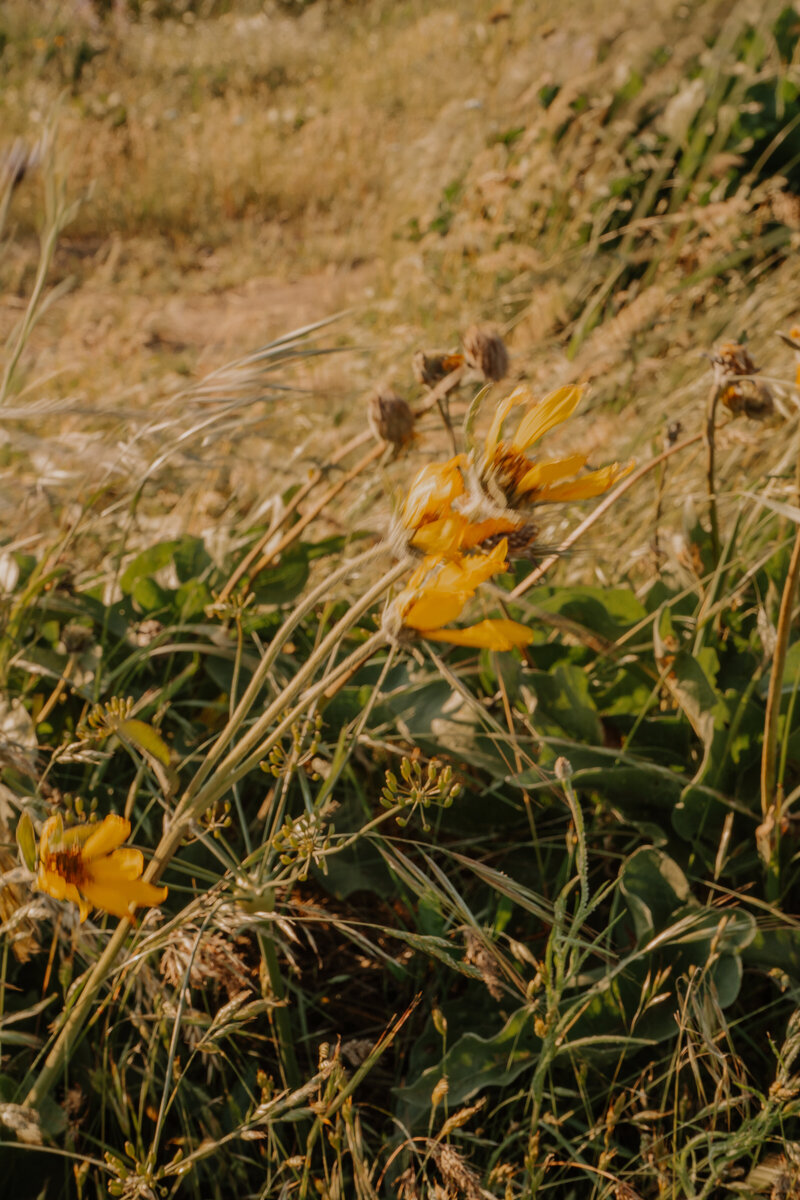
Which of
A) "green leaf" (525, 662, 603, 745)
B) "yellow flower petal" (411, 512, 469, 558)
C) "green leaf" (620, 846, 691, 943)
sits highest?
"yellow flower petal" (411, 512, 469, 558)

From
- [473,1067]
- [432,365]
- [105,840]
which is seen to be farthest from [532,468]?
[473,1067]

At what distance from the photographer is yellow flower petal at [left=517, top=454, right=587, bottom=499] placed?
1.86ft

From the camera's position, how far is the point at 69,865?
552mm

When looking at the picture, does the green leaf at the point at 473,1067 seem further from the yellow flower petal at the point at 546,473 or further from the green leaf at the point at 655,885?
the yellow flower petal at the point at 546,473

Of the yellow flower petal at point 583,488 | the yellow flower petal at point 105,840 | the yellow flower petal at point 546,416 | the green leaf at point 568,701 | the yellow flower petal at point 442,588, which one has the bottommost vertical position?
the green leaf at point 568,701

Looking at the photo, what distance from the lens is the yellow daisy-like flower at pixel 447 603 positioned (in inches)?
20.6

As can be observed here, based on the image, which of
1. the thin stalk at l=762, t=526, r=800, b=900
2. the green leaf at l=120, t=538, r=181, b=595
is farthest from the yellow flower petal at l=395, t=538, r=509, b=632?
the green leaf at l=120, t=538, r=181, b=595

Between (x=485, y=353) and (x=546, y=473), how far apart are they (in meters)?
0.44

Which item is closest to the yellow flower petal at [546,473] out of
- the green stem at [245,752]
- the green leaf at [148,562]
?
the green stem at [245,752]

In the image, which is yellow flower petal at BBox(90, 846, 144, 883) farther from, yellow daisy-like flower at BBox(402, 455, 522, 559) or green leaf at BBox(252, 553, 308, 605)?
green leaf at BBox(252, 553, 308, 605)

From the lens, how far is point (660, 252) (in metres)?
2.47

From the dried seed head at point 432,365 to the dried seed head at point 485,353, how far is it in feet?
0.08

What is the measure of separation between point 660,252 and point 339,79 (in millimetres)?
4689

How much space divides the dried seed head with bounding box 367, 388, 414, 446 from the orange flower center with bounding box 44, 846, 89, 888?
0.56 metres
